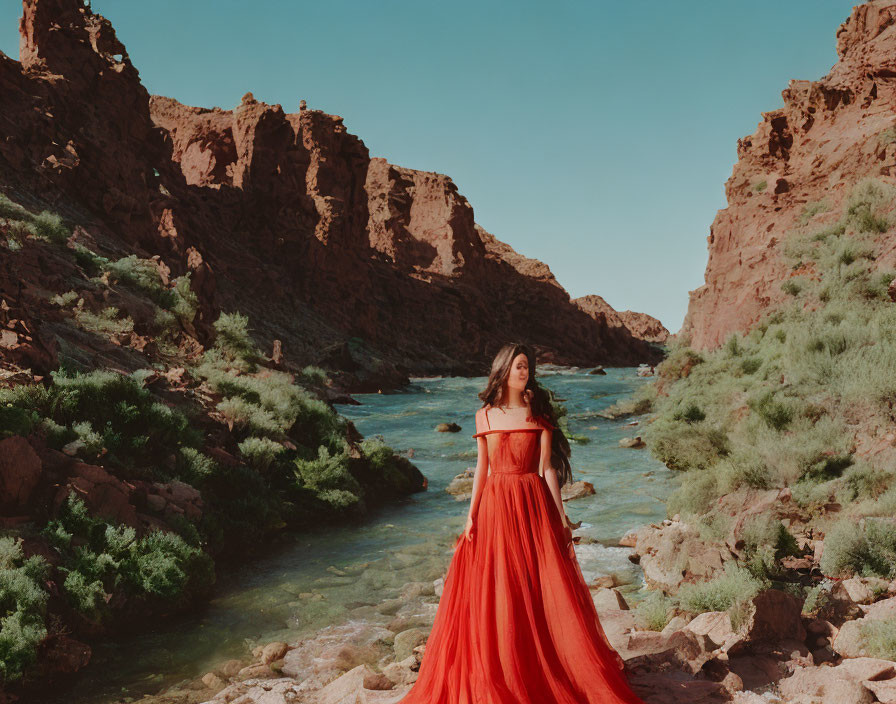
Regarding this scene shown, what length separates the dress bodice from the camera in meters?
3.83

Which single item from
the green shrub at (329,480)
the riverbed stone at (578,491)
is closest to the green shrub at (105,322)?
the green shrub at (329,480)

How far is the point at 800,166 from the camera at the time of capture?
1872 centimetres

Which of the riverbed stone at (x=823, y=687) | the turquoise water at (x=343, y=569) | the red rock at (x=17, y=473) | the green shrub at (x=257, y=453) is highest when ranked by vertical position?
the red rock at (x=17, y=473)

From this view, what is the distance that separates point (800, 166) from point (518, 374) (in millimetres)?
18768

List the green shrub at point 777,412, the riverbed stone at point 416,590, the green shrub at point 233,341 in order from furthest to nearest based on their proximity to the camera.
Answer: the green shrub at point 233,341
the green shrub at point 777,412
the riverbed stone at point 416,590

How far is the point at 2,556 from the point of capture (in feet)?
18.3

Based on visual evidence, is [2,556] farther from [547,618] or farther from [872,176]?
[872,176]

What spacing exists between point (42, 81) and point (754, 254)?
29.2 m

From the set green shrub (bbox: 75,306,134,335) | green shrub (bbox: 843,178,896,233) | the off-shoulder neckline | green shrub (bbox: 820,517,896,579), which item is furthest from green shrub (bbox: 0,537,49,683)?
green shrub (bbox: 843,178,896,233)

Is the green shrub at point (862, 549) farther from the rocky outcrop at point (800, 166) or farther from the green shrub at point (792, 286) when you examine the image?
the rocky outcrop at point (800, 166)

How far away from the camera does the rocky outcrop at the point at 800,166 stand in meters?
16.0

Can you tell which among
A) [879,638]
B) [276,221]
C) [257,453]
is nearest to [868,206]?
[879,638]

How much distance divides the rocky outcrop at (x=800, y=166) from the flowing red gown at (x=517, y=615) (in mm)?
13732

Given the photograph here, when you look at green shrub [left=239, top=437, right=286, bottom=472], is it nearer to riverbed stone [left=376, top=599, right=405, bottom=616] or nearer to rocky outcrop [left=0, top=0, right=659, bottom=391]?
rocky outcrop [left=0, top=0, right=659, bottom=391]
